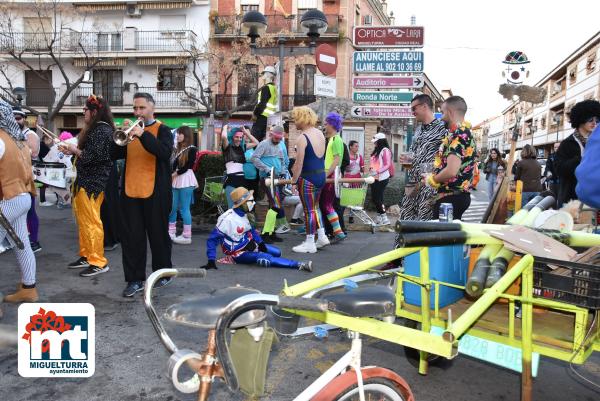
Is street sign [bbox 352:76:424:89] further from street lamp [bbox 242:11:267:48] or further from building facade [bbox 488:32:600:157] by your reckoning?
building facade [bbox 488:32:600:157]

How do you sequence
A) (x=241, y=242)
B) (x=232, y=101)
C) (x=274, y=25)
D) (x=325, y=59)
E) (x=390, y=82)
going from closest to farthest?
(x=241, y=242) < (x=325, y=59) < (x=390, y=82) < (x=274, y=25) < (x=232, y=101)

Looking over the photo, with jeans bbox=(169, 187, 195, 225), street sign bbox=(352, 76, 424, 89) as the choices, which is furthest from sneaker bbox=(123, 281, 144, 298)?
street sign bbox=(352, 76, 424, 89)

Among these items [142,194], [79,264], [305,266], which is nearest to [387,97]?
[305,266]

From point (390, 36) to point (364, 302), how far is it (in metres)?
9.09

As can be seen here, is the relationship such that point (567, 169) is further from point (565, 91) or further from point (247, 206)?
point (565, 91)

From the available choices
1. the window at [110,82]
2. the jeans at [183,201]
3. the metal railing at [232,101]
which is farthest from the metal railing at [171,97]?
the jeans at [183,201]

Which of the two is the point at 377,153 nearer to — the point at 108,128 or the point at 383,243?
the point at 383,243

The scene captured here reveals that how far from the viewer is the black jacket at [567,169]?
470 centimetres

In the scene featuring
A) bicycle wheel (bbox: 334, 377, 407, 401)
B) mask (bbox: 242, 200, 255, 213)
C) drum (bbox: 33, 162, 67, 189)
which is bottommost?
bicycle wheel (bbox: 334, 377, 407, 401)

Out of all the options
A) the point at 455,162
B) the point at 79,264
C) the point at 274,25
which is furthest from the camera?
the point at 274,25

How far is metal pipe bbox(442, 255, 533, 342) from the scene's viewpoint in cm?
182

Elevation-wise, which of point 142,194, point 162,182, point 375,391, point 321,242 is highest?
point 162,182

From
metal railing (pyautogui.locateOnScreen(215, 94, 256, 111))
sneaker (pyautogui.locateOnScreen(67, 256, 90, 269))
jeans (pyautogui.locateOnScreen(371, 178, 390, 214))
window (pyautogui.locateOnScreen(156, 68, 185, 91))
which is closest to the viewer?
sneaker (pyautogui.locateOnScreen(67, 256, 90, 269))

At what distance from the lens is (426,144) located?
4699mm
